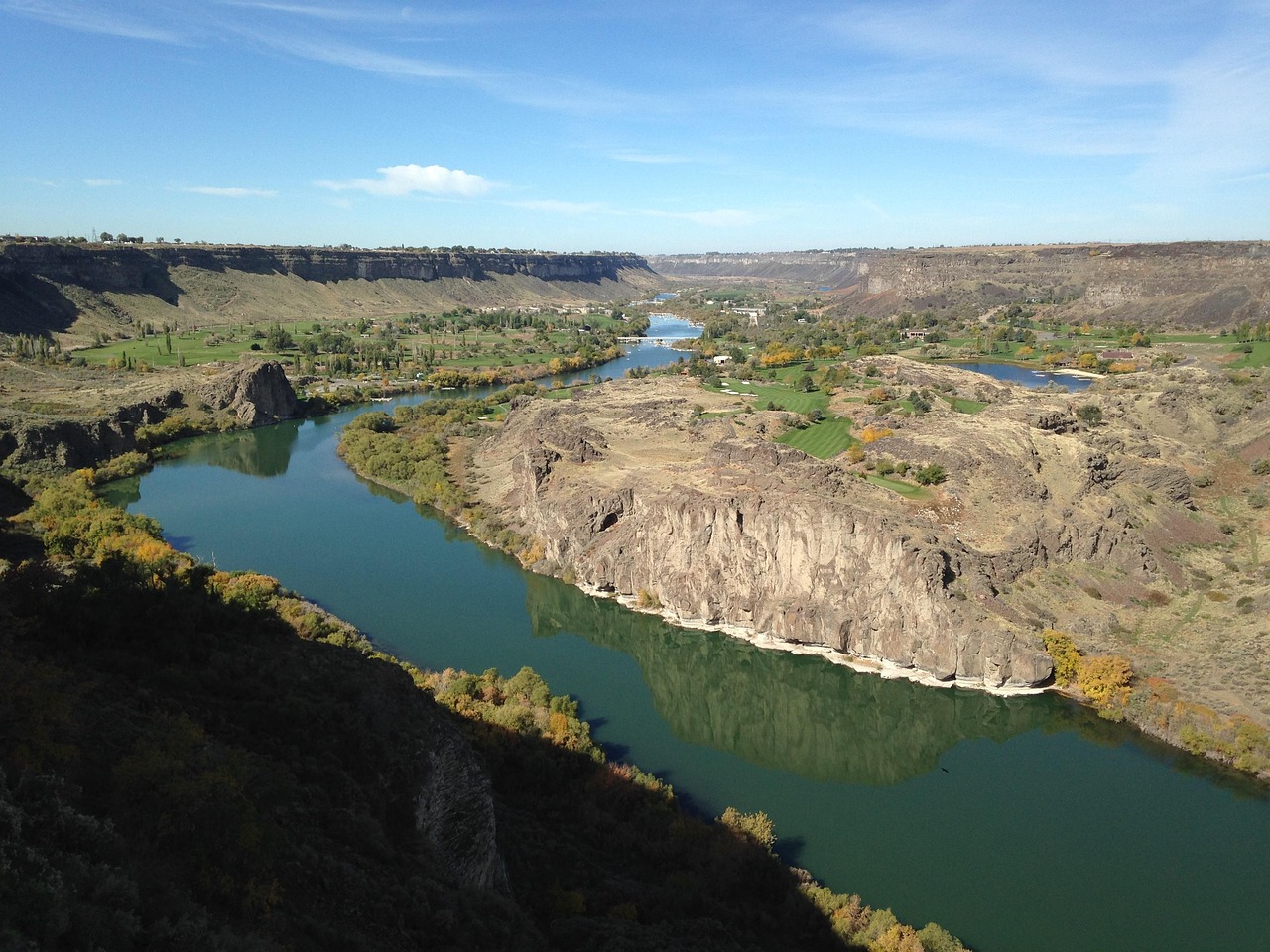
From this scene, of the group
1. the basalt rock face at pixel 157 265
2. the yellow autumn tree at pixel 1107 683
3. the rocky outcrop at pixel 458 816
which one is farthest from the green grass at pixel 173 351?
the yellow autumn tree at pixel 1107 683

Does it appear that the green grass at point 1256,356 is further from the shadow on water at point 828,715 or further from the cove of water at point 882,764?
the cove of water at point 882,764

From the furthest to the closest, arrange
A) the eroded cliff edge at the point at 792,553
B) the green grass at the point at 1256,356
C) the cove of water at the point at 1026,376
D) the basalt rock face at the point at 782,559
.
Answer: the cove of water at the point at 1026,376, the green grass at the point at 1256,356, the eroded cliff edge at the point at 792,553, the basalt rock face at the point at 782,559

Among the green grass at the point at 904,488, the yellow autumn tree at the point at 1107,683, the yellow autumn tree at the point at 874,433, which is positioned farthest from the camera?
the yellow autumn tree at the point at 874,433

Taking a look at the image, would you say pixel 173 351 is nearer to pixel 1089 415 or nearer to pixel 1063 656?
pixel 1089 415

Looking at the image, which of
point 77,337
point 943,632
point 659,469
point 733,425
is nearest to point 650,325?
point 77,337

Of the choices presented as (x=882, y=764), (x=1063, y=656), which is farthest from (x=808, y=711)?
(x=1063, y=656)

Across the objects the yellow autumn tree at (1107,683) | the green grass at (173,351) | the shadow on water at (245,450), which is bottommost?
the yellow autumn tree at (1107,683)

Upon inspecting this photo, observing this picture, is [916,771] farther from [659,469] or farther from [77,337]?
[77,337]

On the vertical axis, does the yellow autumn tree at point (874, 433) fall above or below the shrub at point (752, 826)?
above
